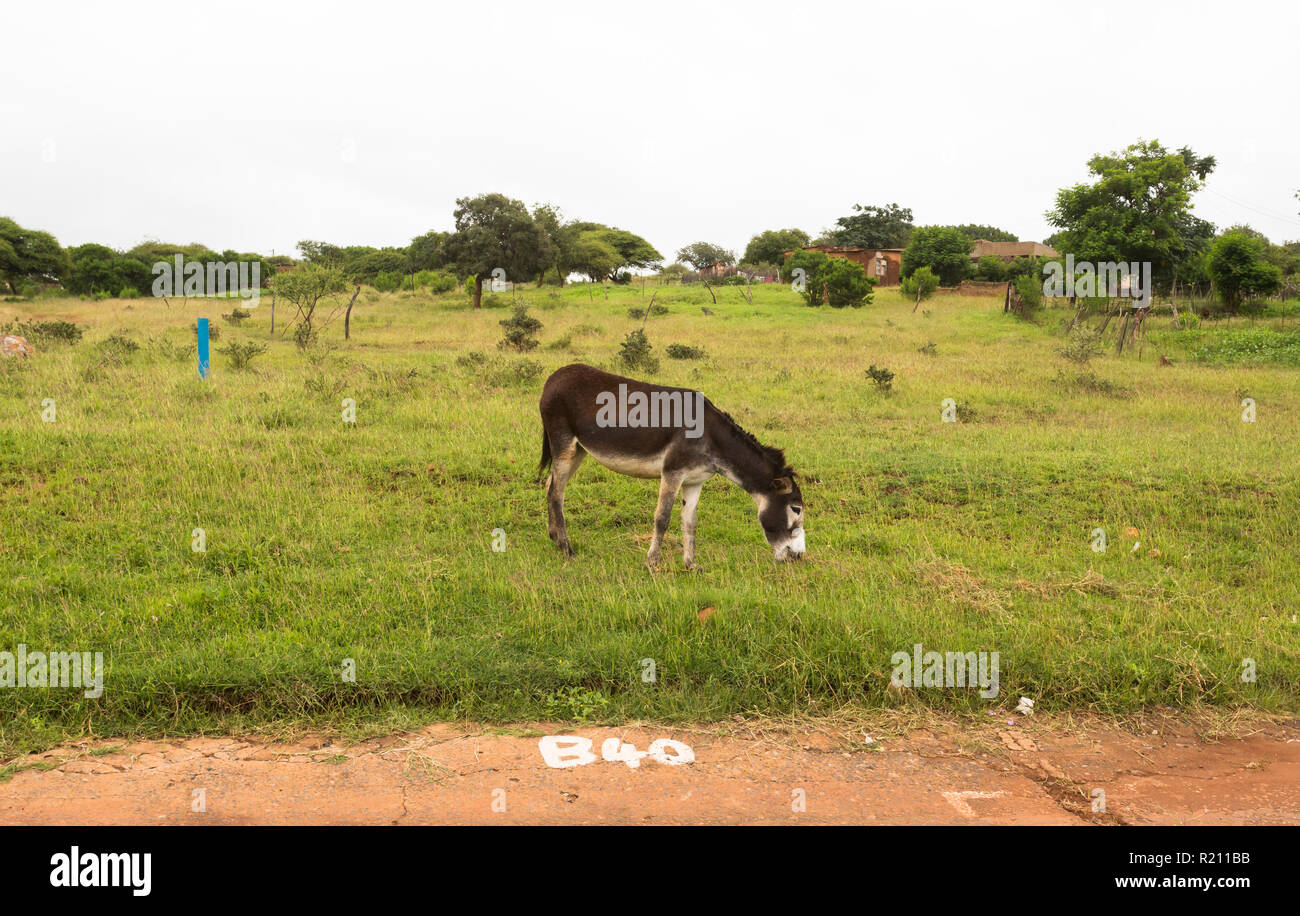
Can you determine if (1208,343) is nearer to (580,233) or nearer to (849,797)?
(849,797)

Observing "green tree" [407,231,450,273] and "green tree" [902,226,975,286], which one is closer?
"green tree" [902,226,975,286]

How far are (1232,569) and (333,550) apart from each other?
29.4ft

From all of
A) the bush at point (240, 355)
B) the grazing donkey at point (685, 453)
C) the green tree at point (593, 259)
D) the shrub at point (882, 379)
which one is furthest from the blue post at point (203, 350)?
the green tree at point (593, 259)

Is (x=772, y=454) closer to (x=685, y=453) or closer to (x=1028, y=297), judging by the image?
(x=685, y=453)

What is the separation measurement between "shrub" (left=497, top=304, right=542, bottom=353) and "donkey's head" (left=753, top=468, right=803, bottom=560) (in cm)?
1512

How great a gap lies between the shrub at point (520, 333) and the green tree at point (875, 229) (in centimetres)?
4665

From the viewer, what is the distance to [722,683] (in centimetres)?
641

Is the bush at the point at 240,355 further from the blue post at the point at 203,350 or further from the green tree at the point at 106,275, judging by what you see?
the green tree at the point at 106,275

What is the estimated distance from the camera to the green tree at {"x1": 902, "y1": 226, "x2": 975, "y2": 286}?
5128 centimetres

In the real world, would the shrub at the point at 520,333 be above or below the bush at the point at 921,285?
below

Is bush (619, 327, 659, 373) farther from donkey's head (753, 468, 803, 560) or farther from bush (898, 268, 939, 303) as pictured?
bush (898, 268, 939, 303)

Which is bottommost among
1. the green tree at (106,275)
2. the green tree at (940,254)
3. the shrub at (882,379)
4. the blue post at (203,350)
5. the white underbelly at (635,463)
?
the white underbelly at (635,463)

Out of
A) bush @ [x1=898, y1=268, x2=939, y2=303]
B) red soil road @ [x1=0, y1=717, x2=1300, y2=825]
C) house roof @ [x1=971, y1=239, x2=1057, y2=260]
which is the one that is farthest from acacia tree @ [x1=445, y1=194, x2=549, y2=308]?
house roof @ [x1=971, y1=239, x2=1057, y2=260]

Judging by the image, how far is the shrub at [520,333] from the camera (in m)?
23.3
